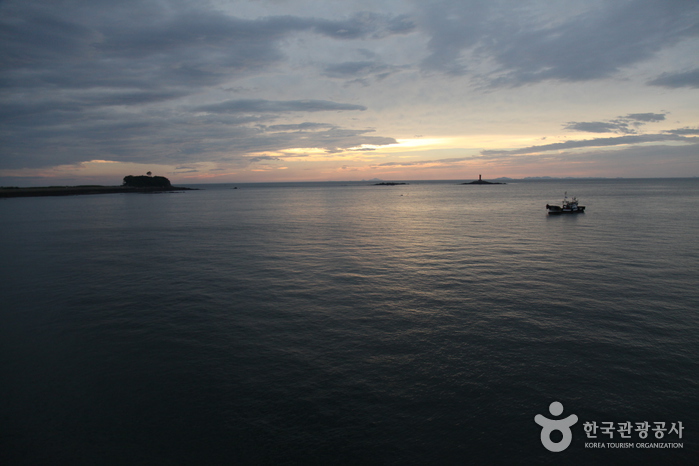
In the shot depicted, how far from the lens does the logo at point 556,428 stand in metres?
11.3

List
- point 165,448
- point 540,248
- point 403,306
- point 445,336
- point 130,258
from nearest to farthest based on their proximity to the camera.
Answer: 1. point 165,448
2. point 445,336
3. point 403,306
4. point 130,258
5. point 540,248

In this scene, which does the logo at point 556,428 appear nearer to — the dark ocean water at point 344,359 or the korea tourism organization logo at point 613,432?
the korea tourism organization logo at point 613,432

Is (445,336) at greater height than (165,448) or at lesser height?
greater

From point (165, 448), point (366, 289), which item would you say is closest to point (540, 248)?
point (366, 289)

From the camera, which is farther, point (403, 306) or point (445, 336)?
point (403, 306)

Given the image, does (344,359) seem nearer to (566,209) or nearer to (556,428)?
(556,428)

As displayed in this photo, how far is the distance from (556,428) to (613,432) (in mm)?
1821

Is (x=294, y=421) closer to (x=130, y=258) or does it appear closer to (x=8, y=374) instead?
(x=8, y=374)

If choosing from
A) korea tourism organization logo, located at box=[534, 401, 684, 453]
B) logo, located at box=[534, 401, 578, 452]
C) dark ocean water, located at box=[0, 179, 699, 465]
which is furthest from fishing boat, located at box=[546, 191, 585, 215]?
logo, located at box=[534, 401, 578, 452]

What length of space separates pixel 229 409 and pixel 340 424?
402 centimetres

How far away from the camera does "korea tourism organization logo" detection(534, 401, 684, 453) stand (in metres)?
11.3

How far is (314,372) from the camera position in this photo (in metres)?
14.8

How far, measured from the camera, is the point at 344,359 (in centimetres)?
1577

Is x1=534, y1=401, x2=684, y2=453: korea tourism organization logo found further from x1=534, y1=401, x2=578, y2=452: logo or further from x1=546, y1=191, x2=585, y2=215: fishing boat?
x1=546, y1=191, x2=585, y2=215: fishing boat
